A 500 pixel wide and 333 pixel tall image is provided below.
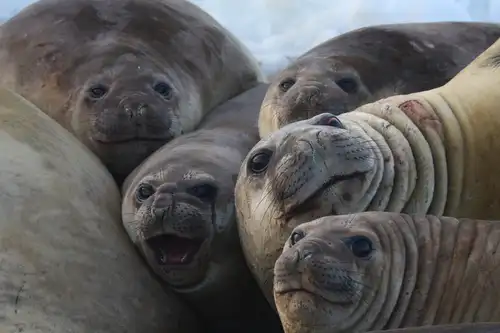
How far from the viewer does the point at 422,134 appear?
2379 mm

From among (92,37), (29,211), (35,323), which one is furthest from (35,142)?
(92,37)

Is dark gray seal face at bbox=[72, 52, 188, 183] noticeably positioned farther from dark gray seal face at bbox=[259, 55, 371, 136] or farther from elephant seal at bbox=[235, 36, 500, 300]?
elephant seal at bbox=[235, 36, 500, 300]

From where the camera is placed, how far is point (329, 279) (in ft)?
5.92

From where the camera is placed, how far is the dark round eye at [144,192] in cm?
251

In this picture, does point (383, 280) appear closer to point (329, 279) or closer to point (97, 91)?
point (329, 279)

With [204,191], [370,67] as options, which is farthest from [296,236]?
[370,67]

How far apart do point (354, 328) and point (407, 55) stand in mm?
1412

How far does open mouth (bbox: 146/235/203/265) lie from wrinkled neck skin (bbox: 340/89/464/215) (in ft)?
1.57

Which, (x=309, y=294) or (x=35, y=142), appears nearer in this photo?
(x=309, y=294)

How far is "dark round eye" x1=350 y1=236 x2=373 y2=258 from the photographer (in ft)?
6.07

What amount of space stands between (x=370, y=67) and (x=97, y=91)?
0.84 meters

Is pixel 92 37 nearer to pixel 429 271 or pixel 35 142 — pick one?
pixel 35 142

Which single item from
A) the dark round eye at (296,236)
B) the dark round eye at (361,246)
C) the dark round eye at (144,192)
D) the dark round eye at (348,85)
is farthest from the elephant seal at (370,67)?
the dark round eye at (361,246)

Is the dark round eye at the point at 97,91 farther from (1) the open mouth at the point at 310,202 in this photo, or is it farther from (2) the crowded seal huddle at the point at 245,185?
(1) the open mouth at the point at 310,202
